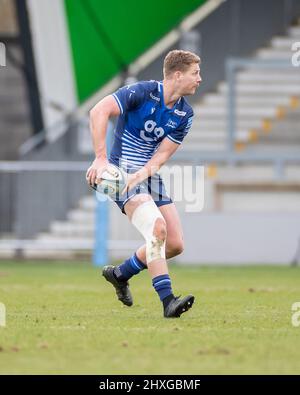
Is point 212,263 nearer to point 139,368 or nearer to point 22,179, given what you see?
point 22,179

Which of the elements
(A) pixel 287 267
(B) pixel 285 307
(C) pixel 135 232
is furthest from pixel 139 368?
(C) pixel 135 232

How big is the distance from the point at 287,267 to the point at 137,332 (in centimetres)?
1024

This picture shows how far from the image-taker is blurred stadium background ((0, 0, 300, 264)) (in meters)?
19.5

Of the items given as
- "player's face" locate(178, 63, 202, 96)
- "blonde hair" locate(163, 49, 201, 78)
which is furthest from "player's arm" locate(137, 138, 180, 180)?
"blonde hair" locate(163, 49, 201, 78)

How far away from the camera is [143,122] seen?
9703mm

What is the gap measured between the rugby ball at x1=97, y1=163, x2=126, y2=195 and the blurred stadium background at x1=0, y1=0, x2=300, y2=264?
985 centimetres

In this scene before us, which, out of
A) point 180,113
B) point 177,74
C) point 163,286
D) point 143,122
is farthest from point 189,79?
point 163,286

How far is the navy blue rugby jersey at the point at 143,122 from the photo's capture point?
31.3ft

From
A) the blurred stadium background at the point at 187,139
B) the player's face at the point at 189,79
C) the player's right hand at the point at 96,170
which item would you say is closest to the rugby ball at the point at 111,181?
the player's right hand at the point at 96,170

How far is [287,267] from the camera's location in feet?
60.6

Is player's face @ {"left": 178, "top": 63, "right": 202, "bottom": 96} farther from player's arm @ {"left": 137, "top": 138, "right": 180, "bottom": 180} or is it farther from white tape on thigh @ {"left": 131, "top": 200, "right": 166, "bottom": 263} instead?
white tape on thigh @ {"left": 131, "top": 200, "right": 166, "bottom": 263}

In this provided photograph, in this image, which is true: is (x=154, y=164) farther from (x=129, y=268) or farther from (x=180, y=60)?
(x=129, y=268)

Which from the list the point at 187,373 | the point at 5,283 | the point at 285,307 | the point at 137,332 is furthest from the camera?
the point at 5,283

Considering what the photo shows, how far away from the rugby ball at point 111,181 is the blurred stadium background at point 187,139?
9851 millimetres
